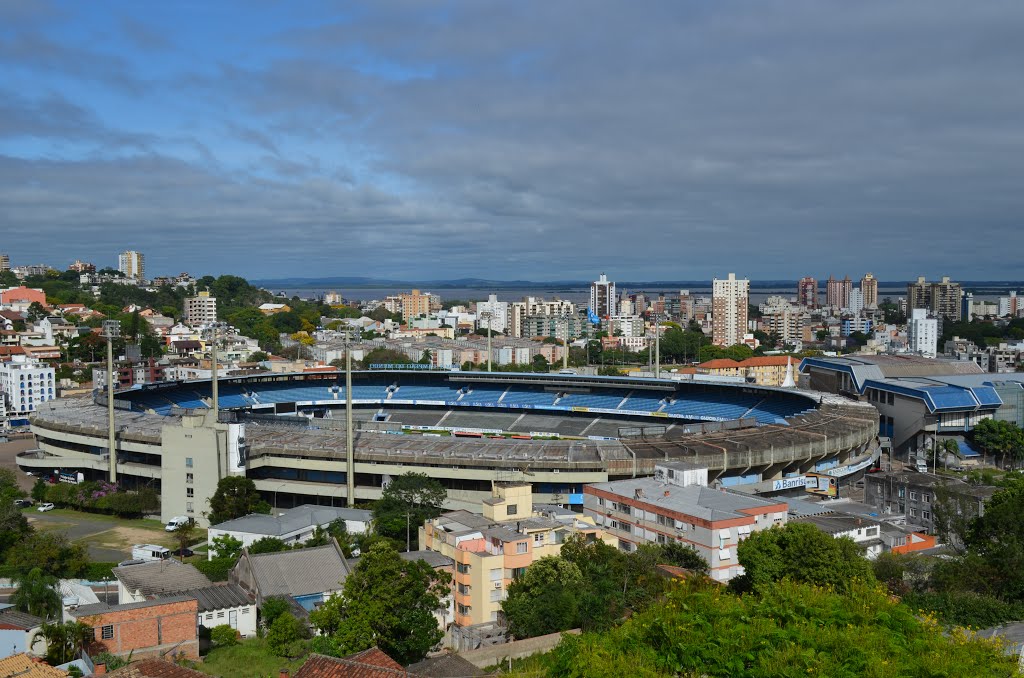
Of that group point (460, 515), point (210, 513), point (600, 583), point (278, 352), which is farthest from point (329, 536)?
point (278, 352)

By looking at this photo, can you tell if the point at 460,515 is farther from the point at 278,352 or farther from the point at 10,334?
the point at 278,352

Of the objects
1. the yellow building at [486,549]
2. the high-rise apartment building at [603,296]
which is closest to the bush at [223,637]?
the yellow building at [486,549]

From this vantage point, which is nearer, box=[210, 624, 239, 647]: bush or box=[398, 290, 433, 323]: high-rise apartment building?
box=[210, 624, 239, 647]: bush

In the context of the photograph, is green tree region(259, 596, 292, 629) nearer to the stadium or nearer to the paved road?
the stadium

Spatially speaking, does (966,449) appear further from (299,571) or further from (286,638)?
(286,638)

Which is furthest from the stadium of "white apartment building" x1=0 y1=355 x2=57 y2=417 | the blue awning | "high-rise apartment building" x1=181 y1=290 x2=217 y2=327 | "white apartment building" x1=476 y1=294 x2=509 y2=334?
"white apartment building" x1=476 y1=294 x2=509 y2=334

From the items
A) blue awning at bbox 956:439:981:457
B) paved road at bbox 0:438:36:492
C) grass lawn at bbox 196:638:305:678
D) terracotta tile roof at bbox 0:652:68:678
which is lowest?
paved road at bbox 0:438:36:492

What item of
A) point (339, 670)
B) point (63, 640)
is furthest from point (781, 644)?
point (63, 640)
